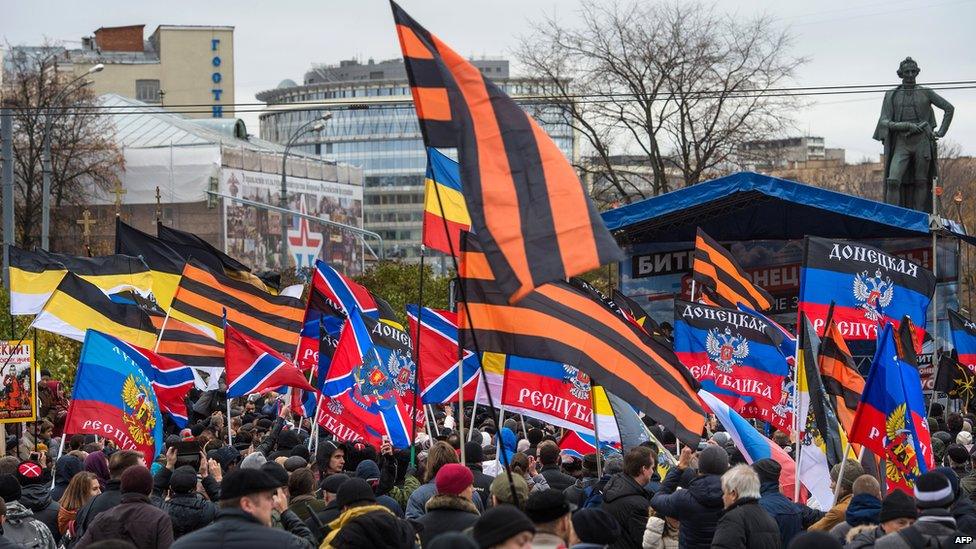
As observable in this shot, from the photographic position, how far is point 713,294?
61.8 ft

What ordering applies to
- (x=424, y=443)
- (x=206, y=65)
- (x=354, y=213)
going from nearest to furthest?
(x=424, y=443), (x=354, y=213), (x=206, y=65)

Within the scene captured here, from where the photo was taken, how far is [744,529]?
839 centimetres

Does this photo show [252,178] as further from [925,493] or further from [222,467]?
[925,493]

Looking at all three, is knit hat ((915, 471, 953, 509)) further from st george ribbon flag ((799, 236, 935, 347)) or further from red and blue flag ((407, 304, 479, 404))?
red and blue flag ((407, 304, 479, 404))

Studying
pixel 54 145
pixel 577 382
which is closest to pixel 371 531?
pixel 577 382

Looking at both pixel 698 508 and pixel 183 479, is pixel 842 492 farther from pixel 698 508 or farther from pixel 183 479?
pixel 183 479

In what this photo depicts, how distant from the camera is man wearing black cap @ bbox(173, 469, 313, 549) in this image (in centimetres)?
656

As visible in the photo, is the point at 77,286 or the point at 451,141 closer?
the point at 451,141

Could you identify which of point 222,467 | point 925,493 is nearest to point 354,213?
point 222,467

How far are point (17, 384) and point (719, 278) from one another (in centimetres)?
825

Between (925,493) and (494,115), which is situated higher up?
(494,115)

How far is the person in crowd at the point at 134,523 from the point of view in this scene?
8750 mm

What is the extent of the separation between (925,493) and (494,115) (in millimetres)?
2806

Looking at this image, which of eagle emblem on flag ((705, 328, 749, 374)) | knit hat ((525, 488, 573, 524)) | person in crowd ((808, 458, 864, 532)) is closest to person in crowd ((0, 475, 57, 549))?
knit hat ((525, 488, 573, 524))
